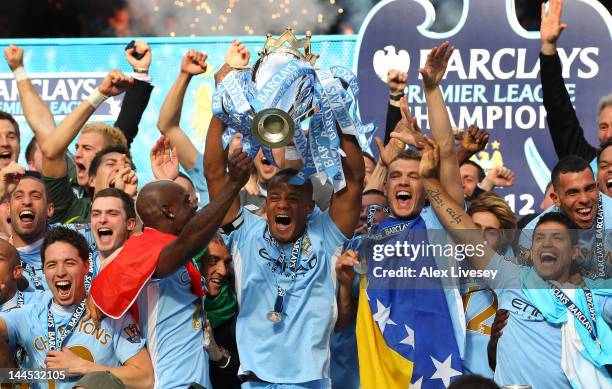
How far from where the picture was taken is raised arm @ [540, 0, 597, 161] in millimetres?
6980

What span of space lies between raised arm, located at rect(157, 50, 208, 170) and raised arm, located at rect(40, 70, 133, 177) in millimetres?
326

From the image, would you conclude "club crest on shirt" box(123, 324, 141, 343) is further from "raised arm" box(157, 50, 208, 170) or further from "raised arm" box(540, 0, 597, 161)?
"raised arm" box(540, 0, 597, 161)

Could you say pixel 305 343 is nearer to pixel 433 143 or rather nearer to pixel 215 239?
pixel 215 239

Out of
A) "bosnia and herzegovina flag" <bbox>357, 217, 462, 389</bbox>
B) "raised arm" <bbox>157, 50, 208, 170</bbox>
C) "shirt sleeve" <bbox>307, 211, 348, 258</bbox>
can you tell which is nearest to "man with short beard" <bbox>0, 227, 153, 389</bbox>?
"shirt sleeve" <bbox>307, 211, 348, 258</bbox>

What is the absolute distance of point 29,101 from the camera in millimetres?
7645

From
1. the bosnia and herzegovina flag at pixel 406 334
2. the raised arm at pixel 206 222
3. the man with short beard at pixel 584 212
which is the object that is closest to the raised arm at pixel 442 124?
the bosnia and herzegovina flag at pixel 406 334

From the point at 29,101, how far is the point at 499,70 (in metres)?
3.13

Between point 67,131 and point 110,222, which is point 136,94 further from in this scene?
point 110,222

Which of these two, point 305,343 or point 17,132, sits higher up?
point 17,132

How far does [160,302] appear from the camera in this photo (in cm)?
569

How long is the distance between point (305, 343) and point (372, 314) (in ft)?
1.47

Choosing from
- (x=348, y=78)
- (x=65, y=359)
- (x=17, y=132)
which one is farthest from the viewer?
(x=17, y=132)

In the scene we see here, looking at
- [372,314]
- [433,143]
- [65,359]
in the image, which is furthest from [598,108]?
[65,359]

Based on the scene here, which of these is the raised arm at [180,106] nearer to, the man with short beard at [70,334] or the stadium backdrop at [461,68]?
the stadium backdrop at [461,68]
